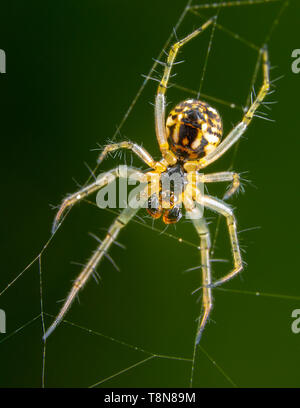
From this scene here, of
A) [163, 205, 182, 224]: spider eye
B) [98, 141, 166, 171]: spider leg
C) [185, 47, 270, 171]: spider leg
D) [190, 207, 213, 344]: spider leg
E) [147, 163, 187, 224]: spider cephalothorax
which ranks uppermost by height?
[185, 47, 270, 171]: spider leg

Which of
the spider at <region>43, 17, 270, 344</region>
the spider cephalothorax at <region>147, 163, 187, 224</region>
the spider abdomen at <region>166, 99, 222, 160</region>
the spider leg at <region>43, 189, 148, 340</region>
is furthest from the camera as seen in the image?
the spider cephalothorax at <region>147, 163, 187, 224</region>

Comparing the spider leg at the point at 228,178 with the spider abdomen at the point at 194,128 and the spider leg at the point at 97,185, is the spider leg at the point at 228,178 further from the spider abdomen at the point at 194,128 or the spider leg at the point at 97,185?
the spider leg at the point at 97,185

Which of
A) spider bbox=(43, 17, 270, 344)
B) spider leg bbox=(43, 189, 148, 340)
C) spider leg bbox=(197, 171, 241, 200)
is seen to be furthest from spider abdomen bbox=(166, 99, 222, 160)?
spider leg bbox=(43, 189, 148, 340)

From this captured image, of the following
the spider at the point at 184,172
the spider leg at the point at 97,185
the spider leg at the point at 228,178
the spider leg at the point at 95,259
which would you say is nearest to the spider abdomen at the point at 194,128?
the spider at the point at 184,172

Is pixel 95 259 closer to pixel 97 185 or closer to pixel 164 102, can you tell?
pixel 97 185

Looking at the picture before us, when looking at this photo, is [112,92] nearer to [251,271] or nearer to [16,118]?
[16,118]

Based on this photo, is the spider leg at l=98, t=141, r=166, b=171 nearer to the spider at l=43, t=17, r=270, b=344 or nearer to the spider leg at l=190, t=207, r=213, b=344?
the spider at l=43, t=17, r=270, b=344

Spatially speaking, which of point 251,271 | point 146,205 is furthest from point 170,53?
point 251,271
